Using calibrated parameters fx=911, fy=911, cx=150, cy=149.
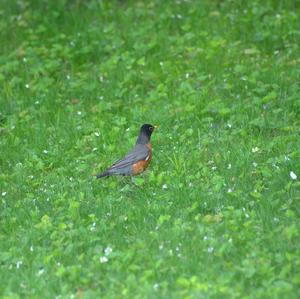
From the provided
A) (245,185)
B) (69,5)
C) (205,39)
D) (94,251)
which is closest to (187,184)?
(245,185)

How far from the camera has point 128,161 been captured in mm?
10430

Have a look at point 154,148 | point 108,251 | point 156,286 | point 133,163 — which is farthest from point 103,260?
point 154,148

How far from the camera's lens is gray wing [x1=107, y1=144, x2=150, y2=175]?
10344 millimetres

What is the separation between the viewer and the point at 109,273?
321 inches

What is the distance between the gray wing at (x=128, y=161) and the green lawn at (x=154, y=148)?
0.51 ft

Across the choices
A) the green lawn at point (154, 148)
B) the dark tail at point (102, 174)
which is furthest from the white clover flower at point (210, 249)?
the dark tail at point (102, 174)

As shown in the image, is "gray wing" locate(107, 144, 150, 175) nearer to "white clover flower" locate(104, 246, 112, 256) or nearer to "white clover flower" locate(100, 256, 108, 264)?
"white clover flower" locate(104, 246, 112, 256)

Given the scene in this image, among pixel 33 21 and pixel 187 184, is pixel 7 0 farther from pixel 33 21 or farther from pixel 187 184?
pixel 187 184

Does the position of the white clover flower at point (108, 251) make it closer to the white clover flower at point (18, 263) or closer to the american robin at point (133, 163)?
the white clover flower at point (18, 263)

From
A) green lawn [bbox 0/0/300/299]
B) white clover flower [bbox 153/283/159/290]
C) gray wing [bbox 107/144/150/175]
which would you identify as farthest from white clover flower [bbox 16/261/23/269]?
gray wing [bbox 107/144/150/175]

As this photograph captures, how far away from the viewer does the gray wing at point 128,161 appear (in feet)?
33.9

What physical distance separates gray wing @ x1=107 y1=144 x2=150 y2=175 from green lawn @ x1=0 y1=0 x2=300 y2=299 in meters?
0.15

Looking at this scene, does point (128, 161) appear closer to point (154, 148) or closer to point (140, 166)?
point (140, 166)

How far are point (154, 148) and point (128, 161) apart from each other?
1078 millimetres
